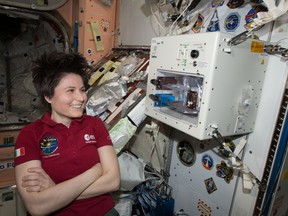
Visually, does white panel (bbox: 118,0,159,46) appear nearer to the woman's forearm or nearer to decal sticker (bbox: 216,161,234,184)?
decal sticker (bbox: 216,161,234,184)

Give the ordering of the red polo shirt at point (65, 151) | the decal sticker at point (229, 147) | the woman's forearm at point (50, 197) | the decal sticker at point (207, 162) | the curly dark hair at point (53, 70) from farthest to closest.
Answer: the decal sticker at point (207, 162) < the decal sticker at point (229, 147) < the curly dark hair at point (53, 70) < the red polo shirt at point (65, 151) < the woman's forearm at point (50, 197)

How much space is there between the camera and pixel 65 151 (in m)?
1.22

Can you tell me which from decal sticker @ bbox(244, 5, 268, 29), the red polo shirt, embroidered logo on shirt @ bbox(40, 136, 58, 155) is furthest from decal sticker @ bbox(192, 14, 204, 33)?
embroidered logo on shirt @ bbox(40, 136, 58, 155)

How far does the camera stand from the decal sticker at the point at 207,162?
159 centimetres

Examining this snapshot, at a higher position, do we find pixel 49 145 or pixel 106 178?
pixel 49 145

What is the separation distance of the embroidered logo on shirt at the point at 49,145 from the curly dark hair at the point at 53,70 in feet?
0.90

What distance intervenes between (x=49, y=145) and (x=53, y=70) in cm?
46

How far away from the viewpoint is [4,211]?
1.91 meters

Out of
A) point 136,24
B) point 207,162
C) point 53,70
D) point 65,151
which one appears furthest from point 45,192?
point 136,24

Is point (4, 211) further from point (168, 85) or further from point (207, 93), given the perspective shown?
point (207, 93)

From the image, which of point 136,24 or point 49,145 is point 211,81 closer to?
point 49,145

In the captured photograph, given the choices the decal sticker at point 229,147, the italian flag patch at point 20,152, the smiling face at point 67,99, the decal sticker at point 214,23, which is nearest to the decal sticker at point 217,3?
the decal sticker at point 214,23

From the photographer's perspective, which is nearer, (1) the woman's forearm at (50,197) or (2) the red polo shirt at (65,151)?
(1) the woman's forearm at (50,197)

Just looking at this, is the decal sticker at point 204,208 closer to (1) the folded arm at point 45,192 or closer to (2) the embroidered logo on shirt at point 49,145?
(1) the folded arm at point 45,192
